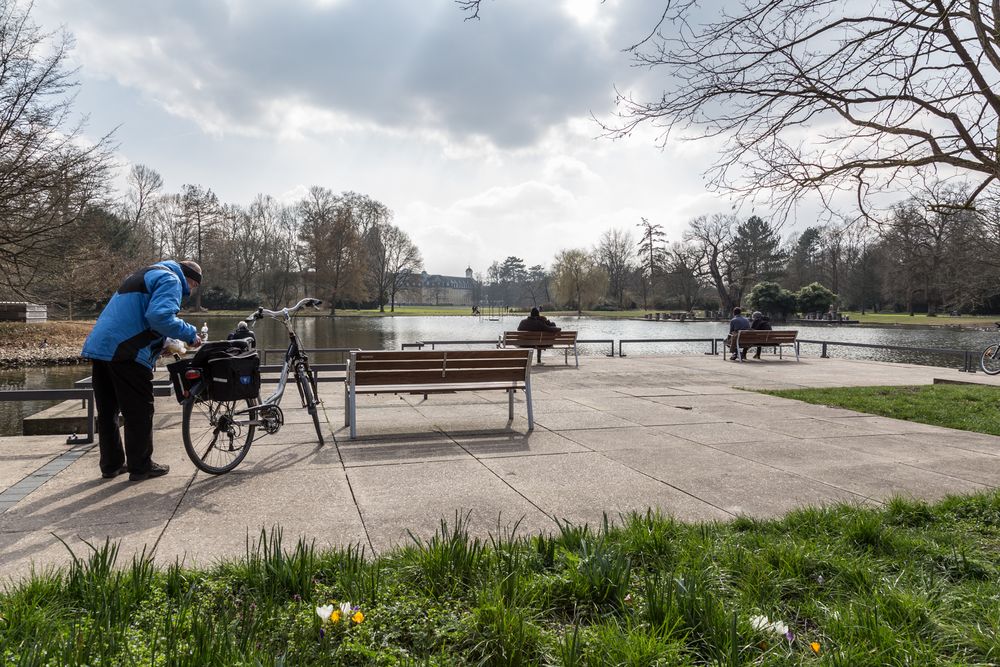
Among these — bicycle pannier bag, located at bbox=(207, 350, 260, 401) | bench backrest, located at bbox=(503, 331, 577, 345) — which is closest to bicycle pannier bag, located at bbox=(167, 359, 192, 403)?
bicycle pannier bag, located at bbox=(207, 350, 260, 401)

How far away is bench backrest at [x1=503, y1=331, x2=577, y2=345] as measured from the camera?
45.6 ft

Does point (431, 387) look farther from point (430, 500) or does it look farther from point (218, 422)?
point (430, 500)

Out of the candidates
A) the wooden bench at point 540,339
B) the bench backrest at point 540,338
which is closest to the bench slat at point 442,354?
the wooden bench at point 540,339

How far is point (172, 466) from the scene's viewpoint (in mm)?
4789

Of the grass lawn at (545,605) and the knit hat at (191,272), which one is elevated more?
the knit hat at (191,272)

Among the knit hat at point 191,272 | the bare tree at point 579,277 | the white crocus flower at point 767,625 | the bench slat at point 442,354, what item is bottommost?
the white crocus flower at point 767,625

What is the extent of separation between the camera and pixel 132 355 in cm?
424

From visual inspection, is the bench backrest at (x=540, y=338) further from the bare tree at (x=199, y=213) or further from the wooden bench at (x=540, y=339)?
the bare tree at (x=199, y=213)

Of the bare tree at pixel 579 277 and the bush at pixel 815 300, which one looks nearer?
the bush at pixel 815 300

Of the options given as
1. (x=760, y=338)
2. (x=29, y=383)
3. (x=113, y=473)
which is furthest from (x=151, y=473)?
(x=760, y=338)

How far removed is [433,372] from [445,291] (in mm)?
135864

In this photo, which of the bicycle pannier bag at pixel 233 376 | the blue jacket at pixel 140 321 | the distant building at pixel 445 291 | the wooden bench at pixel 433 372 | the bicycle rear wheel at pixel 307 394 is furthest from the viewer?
the distant building at pixel 445 291

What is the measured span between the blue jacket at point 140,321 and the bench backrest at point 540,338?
989 centimetres

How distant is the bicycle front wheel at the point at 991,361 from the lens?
14.0 meters
